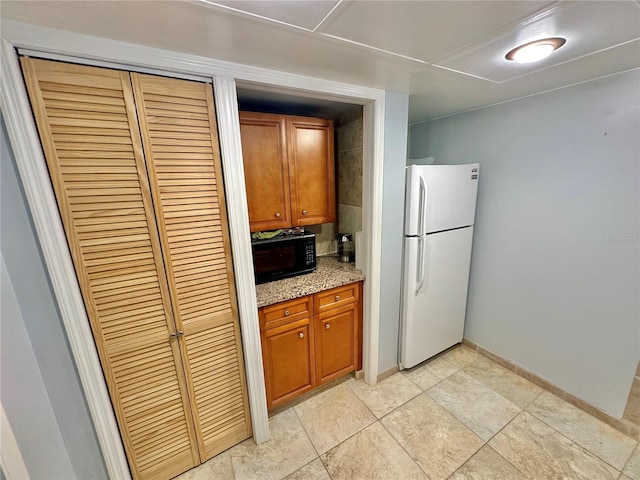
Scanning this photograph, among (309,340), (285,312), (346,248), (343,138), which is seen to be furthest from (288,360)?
(343,138)

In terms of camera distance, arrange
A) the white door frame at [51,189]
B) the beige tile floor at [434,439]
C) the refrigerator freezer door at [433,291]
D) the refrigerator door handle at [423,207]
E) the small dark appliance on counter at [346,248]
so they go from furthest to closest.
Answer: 1. the small dark appliance on counter at [346,248]
2. the refrigerator freezer door at [433,291]
3. the refrigerator door handle at [423,207]
4. the beige tile floor at [434,439]
5. the white door frame at [51,189]

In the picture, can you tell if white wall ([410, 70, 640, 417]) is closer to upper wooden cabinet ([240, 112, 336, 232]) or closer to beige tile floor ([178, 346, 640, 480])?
beige tile floor ([178, 346, 640, 480])

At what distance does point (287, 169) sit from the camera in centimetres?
179

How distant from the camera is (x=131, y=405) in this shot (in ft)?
4.17

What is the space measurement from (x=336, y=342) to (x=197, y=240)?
1.26m

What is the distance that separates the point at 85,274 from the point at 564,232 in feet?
8.98

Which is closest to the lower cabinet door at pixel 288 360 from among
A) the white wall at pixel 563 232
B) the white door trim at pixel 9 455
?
the white door trim at pixel 9 455

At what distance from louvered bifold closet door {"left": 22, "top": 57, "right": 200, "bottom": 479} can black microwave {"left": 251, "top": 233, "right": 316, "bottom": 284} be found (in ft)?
1.92

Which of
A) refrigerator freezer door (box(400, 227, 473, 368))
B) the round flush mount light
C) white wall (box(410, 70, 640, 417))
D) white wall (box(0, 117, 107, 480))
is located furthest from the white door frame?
white wall (box(410, 70, 640, 417))

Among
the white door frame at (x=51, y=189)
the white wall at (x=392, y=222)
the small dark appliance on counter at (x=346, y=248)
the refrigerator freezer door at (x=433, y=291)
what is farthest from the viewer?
the small dark appliance on counter at (x=346, y=248)

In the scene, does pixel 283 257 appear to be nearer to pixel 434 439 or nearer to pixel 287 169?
pixel 287 169

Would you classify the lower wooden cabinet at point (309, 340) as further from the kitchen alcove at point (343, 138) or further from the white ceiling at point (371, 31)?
the white ceiling at point (371, 31)

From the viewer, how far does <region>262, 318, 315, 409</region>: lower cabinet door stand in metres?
1.69

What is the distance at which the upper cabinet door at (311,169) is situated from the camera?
1.79 meters
